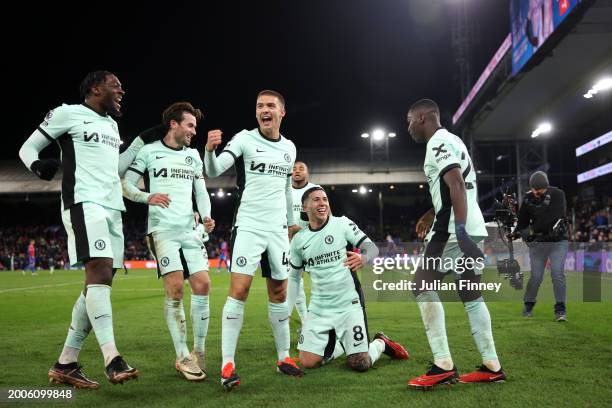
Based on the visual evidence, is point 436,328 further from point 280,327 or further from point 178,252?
point 178,252

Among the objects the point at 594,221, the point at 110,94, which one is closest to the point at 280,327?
the point at 110,94

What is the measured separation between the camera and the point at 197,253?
4.98 meters

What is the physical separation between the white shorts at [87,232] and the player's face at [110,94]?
0.89 metres

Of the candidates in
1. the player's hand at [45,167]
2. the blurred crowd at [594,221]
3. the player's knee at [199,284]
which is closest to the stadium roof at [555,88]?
the blurred crowd at [594,221]

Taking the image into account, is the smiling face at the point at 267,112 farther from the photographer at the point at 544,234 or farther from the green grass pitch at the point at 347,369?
the photographer at the point at 544,234

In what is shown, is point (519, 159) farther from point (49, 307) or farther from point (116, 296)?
point (49, 307)

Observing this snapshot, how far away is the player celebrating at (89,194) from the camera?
4004 mm

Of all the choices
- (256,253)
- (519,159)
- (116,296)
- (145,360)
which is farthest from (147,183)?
(519,159)

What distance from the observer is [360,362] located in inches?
186

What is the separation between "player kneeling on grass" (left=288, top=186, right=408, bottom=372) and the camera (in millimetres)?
5012

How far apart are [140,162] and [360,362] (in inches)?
111

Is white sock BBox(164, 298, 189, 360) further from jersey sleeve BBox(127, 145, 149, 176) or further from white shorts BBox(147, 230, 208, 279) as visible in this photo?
jersey sleeve BBox(127, 145, 149, 176)

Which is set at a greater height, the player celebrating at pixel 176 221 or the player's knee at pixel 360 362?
the player celebrating at pixel 176 221

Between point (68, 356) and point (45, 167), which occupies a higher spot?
point (45, 167)
